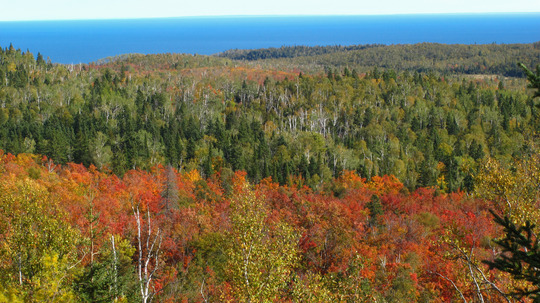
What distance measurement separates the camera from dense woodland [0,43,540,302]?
19.1 m

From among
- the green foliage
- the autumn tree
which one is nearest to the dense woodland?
the autumn tree

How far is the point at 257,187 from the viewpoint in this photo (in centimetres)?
8200

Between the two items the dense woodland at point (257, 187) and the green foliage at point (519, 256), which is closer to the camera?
the green foliage at point (519, 256)

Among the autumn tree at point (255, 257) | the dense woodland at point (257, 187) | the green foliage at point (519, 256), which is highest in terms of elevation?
the green foliage at point (519, 256)

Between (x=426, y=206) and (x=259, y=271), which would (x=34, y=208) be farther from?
(x=426, y=206)

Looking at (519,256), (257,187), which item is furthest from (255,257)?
(257,187)

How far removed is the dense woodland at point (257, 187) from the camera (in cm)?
1911

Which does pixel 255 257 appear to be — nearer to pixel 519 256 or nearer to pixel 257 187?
pixel 519 256

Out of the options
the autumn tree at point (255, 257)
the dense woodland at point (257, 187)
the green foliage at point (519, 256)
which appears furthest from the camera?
the dense woodland at point (257, 187)

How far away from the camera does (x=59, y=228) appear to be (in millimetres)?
23250

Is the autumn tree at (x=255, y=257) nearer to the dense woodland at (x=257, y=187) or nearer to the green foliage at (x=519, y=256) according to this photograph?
→ the dense woodland at (x=257, y=187)

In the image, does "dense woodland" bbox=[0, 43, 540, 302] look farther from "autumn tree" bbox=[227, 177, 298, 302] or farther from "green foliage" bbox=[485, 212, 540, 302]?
"green foliage" bbox=[485, 212, 540, 302]

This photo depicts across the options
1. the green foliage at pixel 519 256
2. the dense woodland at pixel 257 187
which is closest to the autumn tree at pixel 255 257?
the dense woodland at pixel 257 187

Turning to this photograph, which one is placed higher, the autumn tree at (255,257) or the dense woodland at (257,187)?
the autumn tree at (255,257)
